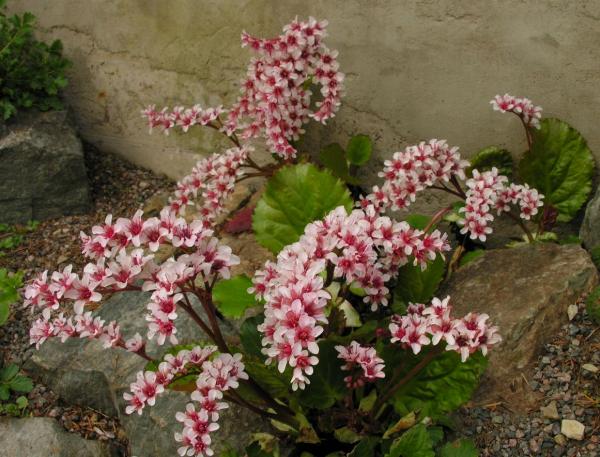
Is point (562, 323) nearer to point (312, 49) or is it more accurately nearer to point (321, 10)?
point (312, 49)

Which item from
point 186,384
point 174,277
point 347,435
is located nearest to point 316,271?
point 174,277

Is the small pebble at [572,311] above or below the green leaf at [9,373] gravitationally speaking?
above

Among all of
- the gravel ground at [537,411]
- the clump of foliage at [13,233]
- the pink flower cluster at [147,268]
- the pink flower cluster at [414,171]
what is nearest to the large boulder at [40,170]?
the clump of foliage at [13,233]

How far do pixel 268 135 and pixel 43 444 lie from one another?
152 centimetres

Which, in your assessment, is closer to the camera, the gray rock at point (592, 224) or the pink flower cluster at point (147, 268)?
the pink flower cluster at point (147, 268)

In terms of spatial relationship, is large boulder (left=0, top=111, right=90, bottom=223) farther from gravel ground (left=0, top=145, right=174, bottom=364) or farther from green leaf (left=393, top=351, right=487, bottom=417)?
green leaf (left=393, top=351, right=487, bottom=417)

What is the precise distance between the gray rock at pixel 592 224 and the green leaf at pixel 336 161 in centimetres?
100

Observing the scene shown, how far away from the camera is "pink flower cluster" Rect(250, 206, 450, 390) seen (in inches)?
60.6

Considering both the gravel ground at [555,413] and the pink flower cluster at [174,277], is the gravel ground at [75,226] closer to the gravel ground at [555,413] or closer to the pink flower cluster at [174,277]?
the pink flower cluster at [174,277]

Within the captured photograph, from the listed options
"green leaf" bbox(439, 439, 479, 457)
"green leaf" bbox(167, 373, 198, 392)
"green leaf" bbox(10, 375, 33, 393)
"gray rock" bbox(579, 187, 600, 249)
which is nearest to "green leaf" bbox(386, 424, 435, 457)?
"green leaf" bbox(439, 439, 479, 457)

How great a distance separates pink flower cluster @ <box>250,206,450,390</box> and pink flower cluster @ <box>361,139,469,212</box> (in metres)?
0.51

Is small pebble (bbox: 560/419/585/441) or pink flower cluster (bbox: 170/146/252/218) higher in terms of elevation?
pink flower cluster (bbox: 170/146/252/218)

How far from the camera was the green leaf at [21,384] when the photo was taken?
2650mm

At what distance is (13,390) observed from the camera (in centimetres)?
271
